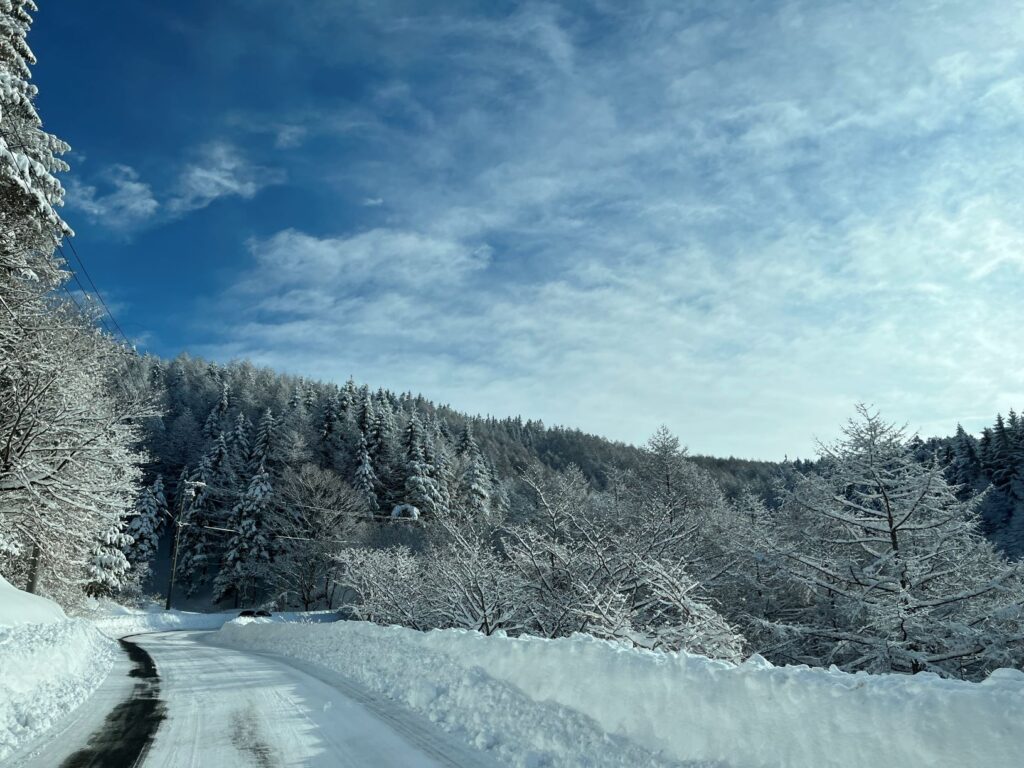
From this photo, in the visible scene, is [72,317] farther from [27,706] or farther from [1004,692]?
[1004,692]

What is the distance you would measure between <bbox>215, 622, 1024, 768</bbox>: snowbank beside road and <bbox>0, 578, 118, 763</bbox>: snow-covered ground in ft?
15.3

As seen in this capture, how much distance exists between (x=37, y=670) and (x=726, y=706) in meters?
10.1

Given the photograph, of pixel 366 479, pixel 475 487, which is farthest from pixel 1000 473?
pixel 366 479

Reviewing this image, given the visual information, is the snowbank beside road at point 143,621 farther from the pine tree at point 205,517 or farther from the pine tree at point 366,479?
the pine tree at point 366,479

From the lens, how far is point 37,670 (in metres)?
8.79

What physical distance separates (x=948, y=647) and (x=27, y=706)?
47.5 ft

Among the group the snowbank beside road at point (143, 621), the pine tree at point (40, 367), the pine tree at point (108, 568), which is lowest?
the snowbank beside road at point (143, 621)

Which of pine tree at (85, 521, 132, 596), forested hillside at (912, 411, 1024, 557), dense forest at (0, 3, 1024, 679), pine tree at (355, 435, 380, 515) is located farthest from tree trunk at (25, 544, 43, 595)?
forested hillside at (912, 411, 1024, 557)

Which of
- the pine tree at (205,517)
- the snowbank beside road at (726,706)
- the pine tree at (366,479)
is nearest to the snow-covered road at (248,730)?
the snowbank beside road at (726,706)

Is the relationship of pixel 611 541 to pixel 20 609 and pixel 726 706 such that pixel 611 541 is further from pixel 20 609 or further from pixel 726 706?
pixel 20 609

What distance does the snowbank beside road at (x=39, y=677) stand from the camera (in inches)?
265

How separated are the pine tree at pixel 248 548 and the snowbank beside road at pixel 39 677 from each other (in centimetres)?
4523

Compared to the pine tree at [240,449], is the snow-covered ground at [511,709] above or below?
below

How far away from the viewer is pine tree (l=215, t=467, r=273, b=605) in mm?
54125
